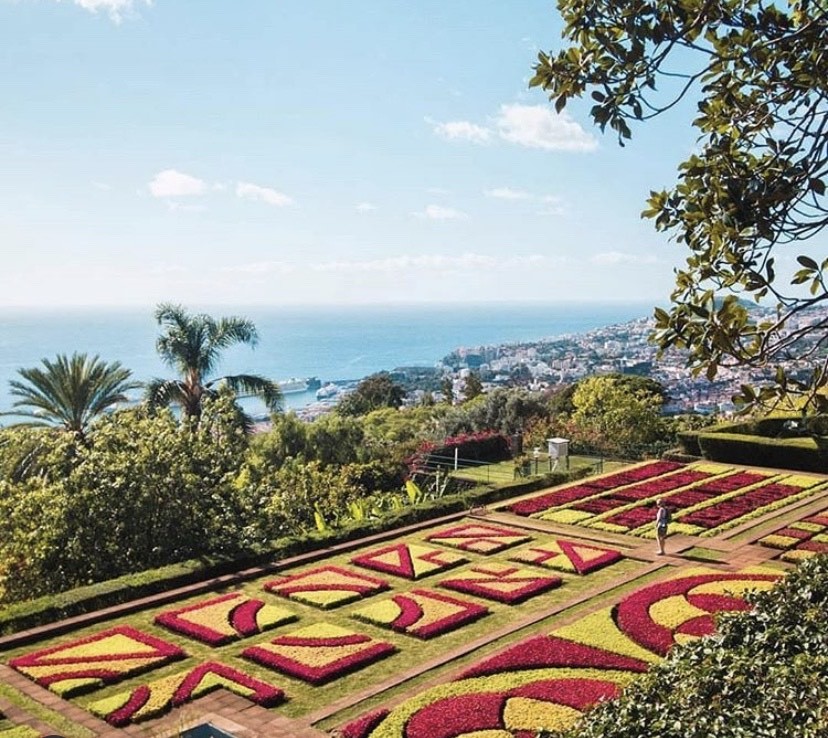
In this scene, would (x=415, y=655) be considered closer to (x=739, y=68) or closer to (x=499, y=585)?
(x=499, y=585)

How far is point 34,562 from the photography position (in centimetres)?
1811

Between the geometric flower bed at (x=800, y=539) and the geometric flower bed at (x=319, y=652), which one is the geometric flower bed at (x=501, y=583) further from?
the geometric flower bed at (x=800, y=539)

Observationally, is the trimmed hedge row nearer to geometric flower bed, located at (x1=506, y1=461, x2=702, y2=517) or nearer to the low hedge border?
geometric flower bed, located at (x1=506, y1=461, x2=702, y2=517)

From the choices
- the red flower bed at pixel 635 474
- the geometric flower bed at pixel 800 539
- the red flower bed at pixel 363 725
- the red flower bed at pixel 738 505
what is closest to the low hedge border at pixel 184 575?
the red flower bed at pixel 635 474

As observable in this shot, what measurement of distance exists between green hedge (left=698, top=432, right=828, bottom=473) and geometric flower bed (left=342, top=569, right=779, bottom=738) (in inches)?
576

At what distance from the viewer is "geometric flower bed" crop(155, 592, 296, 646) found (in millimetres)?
15031

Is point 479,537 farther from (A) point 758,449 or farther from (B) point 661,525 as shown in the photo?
(A) point 758,449

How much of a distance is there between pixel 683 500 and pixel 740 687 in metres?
19.1

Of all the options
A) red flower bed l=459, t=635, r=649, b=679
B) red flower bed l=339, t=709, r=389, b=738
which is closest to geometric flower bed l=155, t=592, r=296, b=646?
red flower bed l=339, t=709, r=389, b=738

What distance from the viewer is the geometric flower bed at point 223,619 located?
1503 centimetres

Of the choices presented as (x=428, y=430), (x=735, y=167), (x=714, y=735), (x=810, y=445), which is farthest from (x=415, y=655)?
(x=428, y=430)

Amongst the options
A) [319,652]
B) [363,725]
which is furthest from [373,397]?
[363,725]

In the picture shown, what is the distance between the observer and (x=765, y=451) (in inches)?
1214

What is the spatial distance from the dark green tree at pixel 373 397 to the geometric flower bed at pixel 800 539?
177 ft
